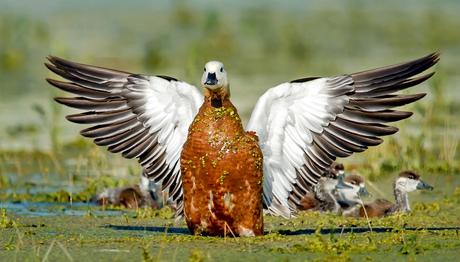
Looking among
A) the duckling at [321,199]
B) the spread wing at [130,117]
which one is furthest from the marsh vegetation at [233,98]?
the duckling at [321,199]

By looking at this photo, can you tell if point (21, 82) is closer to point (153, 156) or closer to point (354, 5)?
point (354, 5)

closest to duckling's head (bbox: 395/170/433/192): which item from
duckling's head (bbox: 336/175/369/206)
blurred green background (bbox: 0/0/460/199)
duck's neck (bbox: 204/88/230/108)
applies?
duckling's head (bbox: 336/175/369/206)

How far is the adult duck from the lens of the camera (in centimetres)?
789

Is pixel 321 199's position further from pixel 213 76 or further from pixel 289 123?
pixel 213 76

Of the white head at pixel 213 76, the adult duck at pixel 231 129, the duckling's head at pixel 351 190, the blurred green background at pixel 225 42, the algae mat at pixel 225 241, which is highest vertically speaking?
the blurred green background at pixel 225 42

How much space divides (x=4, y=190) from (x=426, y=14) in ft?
49.0

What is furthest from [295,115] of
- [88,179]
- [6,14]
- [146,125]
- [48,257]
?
[6,14]

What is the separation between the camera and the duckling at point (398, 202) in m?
10.6

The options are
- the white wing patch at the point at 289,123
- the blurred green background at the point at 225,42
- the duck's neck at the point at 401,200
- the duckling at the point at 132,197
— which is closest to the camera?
the white wing patch at the point at 289,123

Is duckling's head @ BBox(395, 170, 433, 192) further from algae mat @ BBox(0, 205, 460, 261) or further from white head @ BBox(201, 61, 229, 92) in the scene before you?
white head @ BBox(201, 61, 229, 92)

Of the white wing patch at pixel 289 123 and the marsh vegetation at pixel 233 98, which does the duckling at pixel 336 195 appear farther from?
the white wing patch at pixel 289 123

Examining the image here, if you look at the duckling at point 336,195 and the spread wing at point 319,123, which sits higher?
the spread wing at point 319,123

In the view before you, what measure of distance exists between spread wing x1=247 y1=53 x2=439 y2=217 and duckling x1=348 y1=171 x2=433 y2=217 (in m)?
2.09

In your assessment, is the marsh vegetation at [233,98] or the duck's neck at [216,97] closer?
the marsh vegetation at [233,98]
